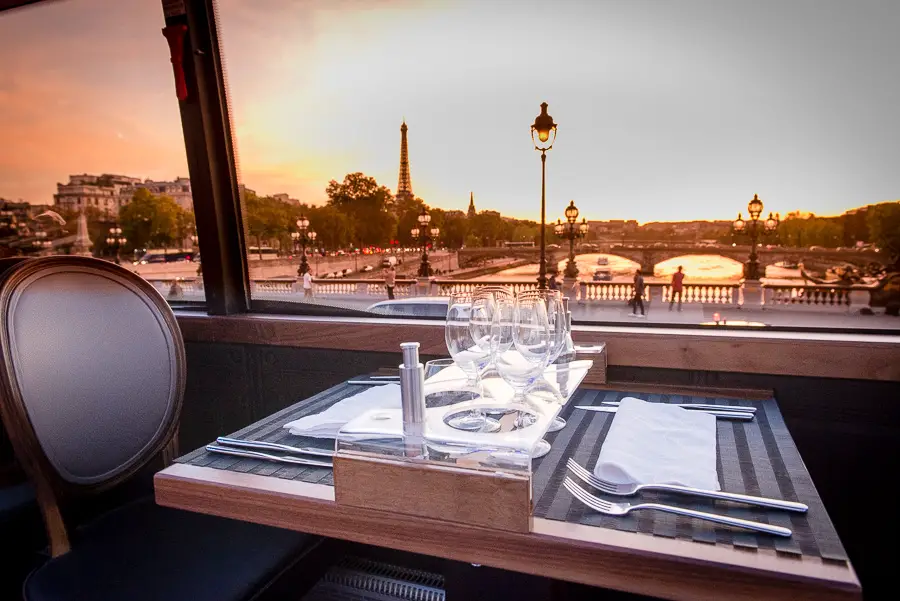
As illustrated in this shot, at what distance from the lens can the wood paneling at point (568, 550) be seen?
0.65m

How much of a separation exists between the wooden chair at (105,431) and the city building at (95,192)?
1296 millimetres

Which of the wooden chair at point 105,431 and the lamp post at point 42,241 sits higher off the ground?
the lamp post at point 42,241

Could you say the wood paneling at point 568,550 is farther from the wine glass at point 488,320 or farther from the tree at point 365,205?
the tree at point 365,205

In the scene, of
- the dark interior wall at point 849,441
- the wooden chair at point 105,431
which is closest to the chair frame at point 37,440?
the wooden chair at point 105,431

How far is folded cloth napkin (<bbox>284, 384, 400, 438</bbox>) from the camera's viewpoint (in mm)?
1163

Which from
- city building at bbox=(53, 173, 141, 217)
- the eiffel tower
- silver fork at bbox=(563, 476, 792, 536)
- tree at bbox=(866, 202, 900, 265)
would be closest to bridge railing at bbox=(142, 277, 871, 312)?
tree at bbox=(866, 202, 900, 265)

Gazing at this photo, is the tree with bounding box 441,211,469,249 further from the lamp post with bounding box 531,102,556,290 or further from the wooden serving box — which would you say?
the wooden serving box

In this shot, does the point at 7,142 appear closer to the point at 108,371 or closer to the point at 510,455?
the point at 108,371

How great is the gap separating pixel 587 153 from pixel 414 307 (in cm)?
79

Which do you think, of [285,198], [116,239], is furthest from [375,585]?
[116,239]

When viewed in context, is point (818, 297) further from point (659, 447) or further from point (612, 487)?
point (612, 487)

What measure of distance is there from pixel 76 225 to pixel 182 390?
1.65 m

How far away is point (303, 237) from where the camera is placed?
2500 mm

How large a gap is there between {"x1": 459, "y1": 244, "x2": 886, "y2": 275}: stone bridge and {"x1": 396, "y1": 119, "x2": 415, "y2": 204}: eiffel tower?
1.04 feet
